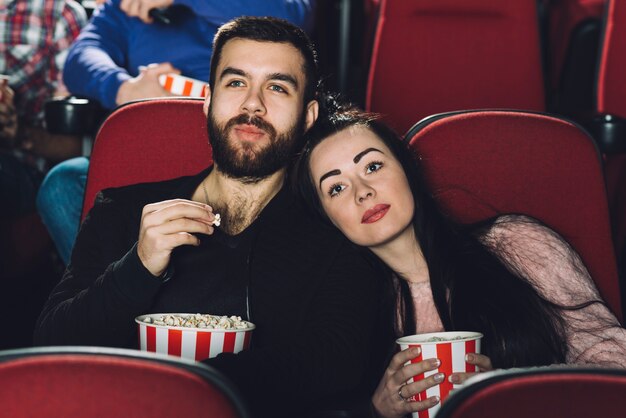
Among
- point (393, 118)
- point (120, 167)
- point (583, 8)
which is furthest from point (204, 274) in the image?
point (583, 8)

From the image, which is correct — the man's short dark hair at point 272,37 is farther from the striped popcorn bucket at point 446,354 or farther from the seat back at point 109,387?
the seat back at point 109,387

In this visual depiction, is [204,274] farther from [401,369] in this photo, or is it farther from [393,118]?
[393,118]

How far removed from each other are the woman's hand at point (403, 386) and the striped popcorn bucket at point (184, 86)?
72 centimetres

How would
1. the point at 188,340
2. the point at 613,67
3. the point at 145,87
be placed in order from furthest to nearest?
the point at 613,67 < the point at 145,87 < the point at 188,340

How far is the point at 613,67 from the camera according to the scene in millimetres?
2098

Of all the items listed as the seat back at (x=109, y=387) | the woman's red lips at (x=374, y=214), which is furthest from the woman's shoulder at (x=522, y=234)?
the seat back at (x=109, y=387)

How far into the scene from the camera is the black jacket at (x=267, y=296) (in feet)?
3.74

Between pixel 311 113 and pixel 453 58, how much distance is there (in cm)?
79

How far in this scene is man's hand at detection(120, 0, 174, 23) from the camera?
81.6 inches

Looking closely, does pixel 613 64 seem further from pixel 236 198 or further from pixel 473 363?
pixel 473 363

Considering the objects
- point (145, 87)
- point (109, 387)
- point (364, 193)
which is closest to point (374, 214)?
point (364, 193)

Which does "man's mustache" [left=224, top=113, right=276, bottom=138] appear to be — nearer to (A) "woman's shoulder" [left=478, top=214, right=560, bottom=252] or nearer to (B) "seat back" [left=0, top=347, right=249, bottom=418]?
(A) "woman's shoulder" [left=478, top=214, right=560, bottom=252]

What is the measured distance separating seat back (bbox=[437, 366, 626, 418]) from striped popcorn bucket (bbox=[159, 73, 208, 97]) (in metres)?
1.06

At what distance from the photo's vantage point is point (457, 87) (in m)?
2.13
